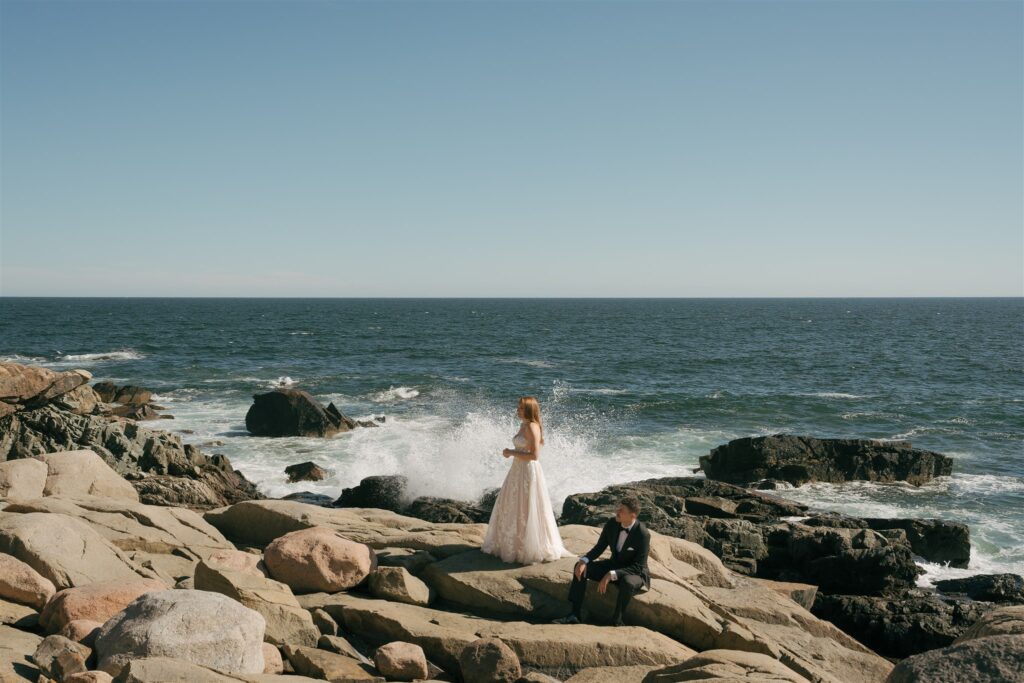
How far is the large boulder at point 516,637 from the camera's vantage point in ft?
27.9

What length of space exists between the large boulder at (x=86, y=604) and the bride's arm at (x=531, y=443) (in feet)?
15.2

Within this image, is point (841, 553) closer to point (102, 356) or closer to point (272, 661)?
point (272, 661)

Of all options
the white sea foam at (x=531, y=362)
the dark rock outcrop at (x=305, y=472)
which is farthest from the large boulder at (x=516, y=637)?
the white sea foam at (x=531, y=362)

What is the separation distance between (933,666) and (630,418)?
101 feet

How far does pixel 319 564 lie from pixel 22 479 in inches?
264

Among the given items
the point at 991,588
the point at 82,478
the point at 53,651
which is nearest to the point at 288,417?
the point at 82,478

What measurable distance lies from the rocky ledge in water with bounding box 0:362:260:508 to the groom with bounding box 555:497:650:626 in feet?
41.5

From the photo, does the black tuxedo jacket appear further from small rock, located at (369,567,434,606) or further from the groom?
small rock, located at (369,567,434,606)

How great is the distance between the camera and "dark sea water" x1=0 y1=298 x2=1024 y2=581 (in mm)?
24109

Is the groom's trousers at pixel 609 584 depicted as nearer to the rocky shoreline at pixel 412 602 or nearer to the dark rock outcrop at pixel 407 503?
the rocky shoreline at pixel 412 602

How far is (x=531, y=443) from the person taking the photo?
10.2 meters

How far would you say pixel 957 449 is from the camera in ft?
98.2

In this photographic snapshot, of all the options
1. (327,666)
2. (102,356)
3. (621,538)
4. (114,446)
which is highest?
(621,538)

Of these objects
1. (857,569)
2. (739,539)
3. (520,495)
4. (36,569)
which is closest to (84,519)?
(36,569)
